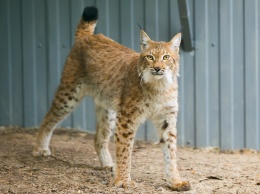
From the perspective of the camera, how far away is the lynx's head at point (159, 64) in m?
5.69

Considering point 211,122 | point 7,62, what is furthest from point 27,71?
point 211,122

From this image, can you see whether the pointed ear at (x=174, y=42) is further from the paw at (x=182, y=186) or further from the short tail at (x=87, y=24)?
the short tail at (x=87, y=24)

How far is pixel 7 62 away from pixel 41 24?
0.69m

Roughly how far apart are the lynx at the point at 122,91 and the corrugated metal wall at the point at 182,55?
1374 millimetres

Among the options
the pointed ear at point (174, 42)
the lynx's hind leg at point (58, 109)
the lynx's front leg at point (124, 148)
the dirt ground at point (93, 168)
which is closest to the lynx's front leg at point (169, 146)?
the dirt ground at point (93, 168)

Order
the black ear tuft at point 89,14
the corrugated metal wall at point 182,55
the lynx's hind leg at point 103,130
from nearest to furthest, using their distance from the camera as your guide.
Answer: the lynx's hind leg at point 103,130 < the black ear tuft at point 89,14 < the corrugated metal wall at point 182,55

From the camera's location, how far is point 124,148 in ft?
19.5

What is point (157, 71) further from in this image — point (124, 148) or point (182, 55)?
point (182, 55)

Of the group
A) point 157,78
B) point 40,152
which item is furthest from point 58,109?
point 157,78

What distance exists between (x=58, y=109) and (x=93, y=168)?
0.78m

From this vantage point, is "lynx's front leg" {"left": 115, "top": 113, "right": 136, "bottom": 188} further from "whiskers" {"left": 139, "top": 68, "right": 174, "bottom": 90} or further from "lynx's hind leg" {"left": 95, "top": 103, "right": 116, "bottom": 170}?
"lynx's hind leg" {"left": 95, "top": 103, "right": 116, "bottom": 170}

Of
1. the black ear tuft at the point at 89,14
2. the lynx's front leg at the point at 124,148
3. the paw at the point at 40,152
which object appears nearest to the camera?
the lynx's front leg at the point at 124,148

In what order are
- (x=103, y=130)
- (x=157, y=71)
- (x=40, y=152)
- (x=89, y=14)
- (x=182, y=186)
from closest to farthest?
(x=157, y=71) → (x=182, y=186) → (x=103, y=130) → (x=89, y=14) → (x=40, y=152)

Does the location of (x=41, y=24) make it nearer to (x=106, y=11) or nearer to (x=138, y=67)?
(x=106, y=11)
